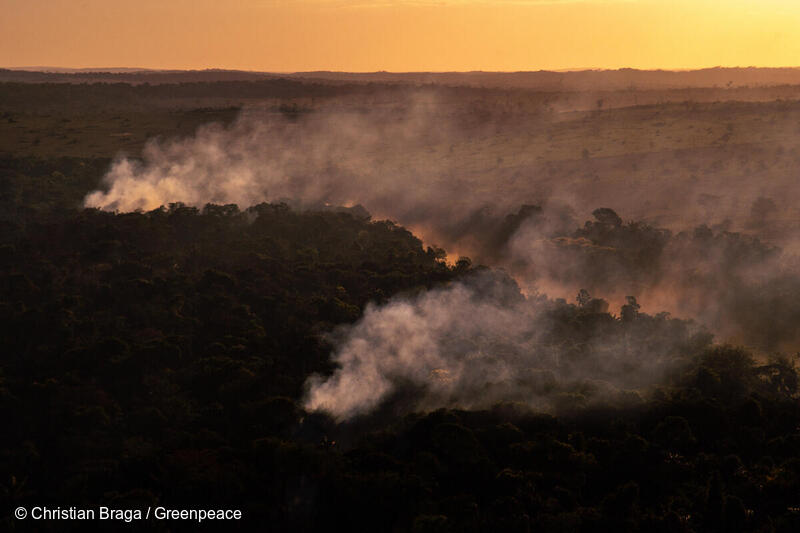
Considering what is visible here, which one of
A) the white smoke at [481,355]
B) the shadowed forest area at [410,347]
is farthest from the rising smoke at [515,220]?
the shadowed forest area at [410,347]

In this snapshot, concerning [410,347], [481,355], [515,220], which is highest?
[515,220]

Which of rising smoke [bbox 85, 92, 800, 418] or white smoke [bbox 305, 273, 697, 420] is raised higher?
rising smoke [bbox 85, 92, 800, 418]

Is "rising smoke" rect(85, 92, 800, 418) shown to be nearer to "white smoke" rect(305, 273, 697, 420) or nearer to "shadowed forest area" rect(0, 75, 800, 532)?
"white smoke" rect(305, 273, 697, 420)

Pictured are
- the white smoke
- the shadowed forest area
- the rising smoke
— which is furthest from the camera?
the rising smoke

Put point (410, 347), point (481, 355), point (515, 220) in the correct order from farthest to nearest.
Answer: point (515, 220) < point (410, 347) < point (481, 355)

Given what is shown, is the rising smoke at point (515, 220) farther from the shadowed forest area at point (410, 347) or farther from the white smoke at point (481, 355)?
the shadowed forest area at point (410, 347)

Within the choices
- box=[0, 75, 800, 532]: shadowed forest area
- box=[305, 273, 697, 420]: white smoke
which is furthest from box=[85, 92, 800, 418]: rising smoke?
box=[0, 75, 800, 532]: shadowed forest area

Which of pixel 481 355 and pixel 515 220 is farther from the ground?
pixel 515 220

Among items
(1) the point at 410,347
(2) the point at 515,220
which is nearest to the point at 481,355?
(1) the point at 410,347

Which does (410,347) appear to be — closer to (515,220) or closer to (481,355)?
(481,355)

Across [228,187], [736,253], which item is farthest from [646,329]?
[228,187]
